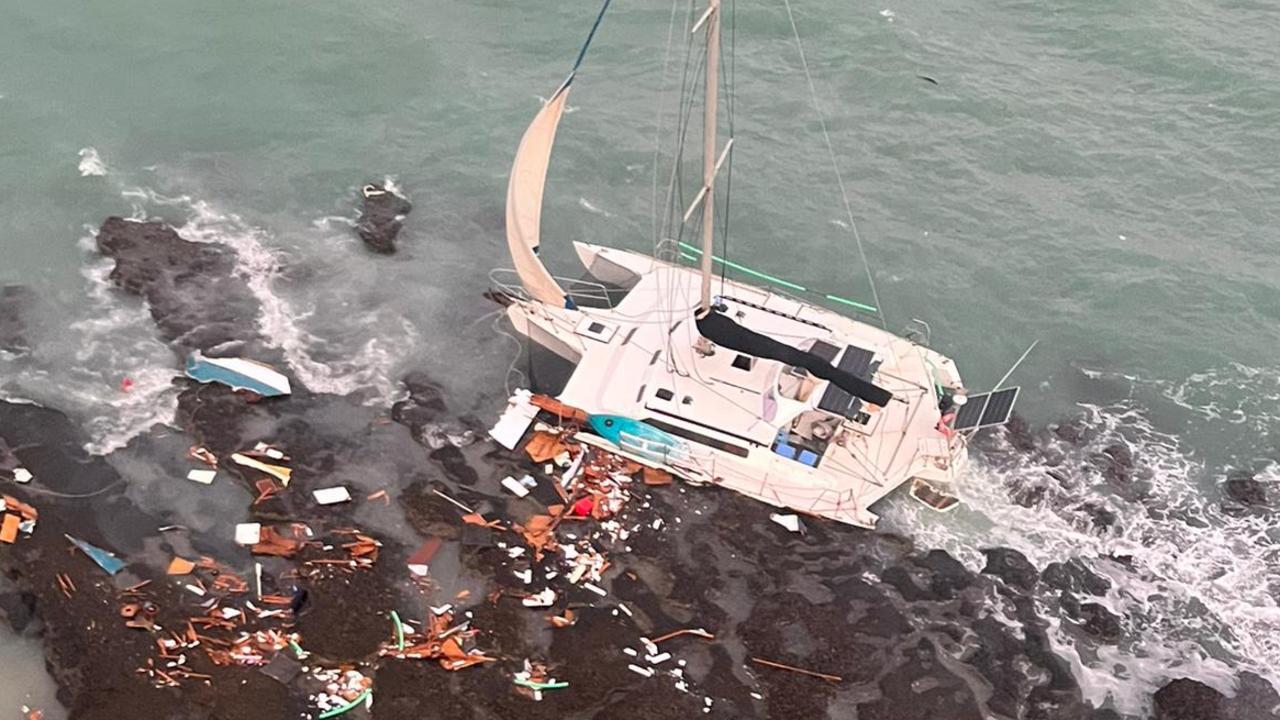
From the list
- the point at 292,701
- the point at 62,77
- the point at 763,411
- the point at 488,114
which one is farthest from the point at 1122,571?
the point at 62,77

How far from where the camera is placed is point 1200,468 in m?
36.9

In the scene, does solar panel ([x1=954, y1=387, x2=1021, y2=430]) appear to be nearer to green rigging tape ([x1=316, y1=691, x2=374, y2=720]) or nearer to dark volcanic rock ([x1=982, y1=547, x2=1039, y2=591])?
dark volcanic rock ([x1=982, y1=547, x2=1039, y2=591])

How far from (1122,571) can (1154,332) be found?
1270cm

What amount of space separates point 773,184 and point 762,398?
51.9ft

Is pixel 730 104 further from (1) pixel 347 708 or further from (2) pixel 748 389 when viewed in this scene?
(1) pixel 347 708

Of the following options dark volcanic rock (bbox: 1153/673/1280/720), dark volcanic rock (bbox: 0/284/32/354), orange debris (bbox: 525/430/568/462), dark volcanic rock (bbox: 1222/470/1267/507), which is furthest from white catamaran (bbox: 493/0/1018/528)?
dark volcanic rock (bbox: 0/284/32/354)

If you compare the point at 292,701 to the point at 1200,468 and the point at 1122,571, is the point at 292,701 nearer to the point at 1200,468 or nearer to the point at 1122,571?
the point at 1122,571

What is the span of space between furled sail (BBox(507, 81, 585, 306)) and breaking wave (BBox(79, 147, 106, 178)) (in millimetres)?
19450

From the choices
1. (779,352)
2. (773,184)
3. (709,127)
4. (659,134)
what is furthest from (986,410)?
(659,134)

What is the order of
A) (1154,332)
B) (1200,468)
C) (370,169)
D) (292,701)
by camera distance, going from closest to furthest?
(292,701) < (1200,468) < (1154,332) < (370,169)

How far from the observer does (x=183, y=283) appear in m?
39.7

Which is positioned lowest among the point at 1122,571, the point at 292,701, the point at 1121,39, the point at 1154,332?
the point at 292,701

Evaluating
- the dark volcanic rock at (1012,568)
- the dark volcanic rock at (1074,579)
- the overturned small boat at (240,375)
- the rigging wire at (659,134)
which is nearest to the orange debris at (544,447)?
the overturned small boat at (240,375)

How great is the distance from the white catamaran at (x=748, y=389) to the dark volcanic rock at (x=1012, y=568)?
2.15 metres
